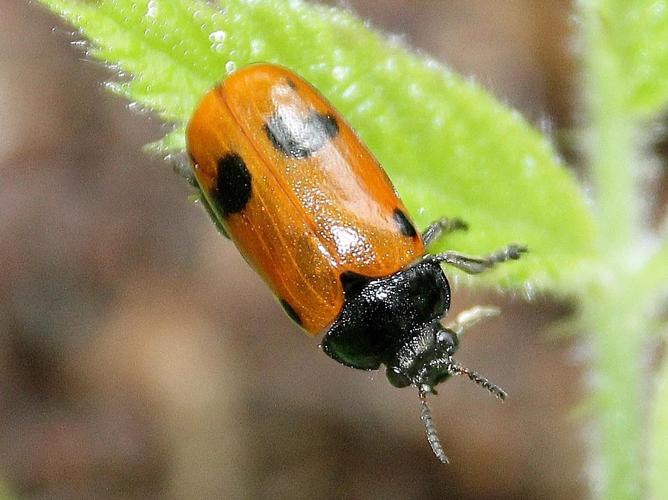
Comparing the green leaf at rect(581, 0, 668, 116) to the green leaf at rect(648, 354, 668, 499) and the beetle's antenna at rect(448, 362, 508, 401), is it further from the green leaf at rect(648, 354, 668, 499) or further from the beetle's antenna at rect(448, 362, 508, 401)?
the beetle's antenna at rect(448, 362, 508, 401)

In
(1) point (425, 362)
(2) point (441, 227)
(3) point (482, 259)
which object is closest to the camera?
(3) point (482, 259)

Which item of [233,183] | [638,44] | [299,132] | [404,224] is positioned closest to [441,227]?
[404,224]

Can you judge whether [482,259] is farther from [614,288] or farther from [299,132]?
[299,132]

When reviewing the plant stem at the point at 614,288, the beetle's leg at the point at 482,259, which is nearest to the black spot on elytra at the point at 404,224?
the beetle's leg at the point at 482,259

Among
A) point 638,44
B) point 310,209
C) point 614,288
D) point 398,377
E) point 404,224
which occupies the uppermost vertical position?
point 638,44

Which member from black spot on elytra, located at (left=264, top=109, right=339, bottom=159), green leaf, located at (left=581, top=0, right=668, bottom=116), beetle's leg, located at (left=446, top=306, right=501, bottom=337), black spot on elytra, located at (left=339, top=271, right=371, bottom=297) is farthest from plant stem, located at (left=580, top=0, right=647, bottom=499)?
black spot on elytra, located at (left=264, top=109, right=339, bottom=159)

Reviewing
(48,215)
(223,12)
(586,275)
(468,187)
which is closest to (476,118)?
(468,187)

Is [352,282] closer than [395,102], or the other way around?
[395,102]

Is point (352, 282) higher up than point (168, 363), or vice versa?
point (168, 363)
